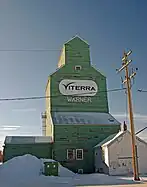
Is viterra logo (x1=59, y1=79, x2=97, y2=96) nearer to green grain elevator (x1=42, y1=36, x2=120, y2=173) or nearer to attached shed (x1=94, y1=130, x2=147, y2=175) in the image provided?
green grain elevator (x1=42, y1=36, x2=120, y2=173)

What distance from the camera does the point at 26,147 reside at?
98.6ft

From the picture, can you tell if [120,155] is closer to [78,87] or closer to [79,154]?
[79,154]

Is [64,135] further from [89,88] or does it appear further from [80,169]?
[89,88]

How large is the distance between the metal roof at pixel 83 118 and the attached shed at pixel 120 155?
17.1ft

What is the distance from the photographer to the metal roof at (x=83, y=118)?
31922mm

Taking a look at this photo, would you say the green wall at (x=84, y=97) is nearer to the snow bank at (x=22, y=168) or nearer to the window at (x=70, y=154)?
the window at (x=70, y=154)

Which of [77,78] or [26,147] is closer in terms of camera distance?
[26,147]

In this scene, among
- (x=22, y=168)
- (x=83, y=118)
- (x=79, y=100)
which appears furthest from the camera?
(x=79, y=100)

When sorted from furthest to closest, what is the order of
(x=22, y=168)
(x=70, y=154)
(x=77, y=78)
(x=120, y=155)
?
1. (x=77, y=78)
2. (x=70, y=154)
3. (x=120, y=155)
4. (x=22, y=168)

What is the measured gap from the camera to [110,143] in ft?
87.5

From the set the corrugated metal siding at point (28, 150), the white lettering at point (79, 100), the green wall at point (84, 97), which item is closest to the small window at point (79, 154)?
the corrugated metal siding at point (28, 150)

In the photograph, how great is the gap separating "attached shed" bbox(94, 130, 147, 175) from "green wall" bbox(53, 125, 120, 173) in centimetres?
305

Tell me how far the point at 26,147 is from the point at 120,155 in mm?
11473

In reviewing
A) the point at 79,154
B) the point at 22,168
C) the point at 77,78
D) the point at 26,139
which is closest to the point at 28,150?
the point at 26,139
